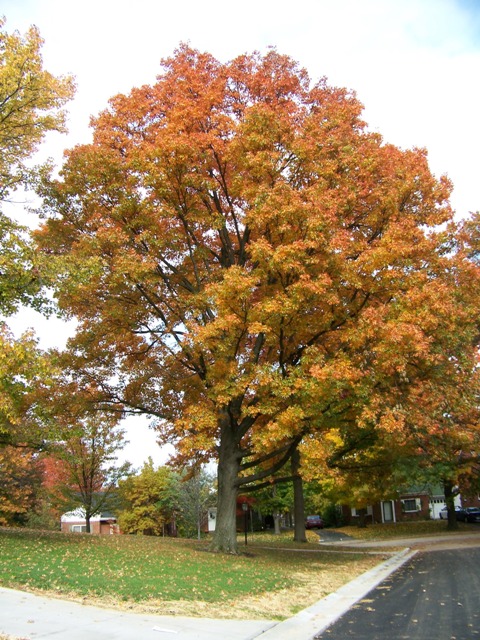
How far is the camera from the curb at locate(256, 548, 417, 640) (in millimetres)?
6977

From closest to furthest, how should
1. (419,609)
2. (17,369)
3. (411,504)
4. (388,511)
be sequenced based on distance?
(419,609) → (17,369) → (388,511) → (411,504)

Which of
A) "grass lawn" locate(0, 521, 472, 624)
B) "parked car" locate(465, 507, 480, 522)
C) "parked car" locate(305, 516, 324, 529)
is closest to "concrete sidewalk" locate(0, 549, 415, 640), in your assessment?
"grass lawn" locate(0, 521, 472, 624)

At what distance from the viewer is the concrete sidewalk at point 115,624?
19.3 ft

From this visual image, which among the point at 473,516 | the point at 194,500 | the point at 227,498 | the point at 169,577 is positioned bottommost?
the point at 473,516

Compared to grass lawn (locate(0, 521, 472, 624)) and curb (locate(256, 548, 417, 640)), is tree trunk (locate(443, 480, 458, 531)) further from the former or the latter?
curb (locate(256, 548, 417, 640))

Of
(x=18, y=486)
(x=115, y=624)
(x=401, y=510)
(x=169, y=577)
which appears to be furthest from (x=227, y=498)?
Result: (x=401, y=510)

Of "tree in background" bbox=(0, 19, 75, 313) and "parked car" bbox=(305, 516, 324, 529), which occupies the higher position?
"tree in background" bbox=(0, 19, 75, 313)

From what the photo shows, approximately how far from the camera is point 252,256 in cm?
1303

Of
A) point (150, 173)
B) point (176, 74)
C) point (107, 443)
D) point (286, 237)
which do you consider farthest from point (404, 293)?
point (107, 443)

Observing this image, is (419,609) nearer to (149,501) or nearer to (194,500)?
(194,500)

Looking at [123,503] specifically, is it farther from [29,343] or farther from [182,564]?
[29,343]

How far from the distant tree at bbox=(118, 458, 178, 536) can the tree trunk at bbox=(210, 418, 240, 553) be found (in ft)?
77.5

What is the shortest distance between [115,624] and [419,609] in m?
5.20

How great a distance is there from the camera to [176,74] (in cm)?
1542
